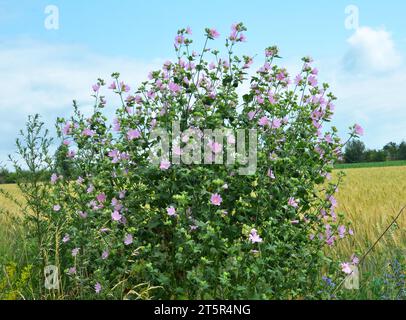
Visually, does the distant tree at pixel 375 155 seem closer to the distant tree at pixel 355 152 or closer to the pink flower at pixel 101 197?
the distant tree at pixel 355 152

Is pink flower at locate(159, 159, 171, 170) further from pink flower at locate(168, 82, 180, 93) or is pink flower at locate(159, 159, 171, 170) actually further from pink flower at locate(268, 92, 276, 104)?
pink flower at locate(268, 92, 276, 104)

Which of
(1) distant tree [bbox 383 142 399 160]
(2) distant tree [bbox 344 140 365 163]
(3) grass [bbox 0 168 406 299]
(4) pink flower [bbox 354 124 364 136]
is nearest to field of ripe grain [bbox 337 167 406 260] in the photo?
(3) grass [bbox 0 168 406 299]

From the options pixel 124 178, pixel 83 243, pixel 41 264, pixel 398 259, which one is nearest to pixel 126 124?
pixel 124 178

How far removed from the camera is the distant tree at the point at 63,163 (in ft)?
18.1

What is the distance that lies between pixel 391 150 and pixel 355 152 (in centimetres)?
635

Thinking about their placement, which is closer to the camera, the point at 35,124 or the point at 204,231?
the point at 204,231

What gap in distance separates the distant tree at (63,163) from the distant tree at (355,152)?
59546 mm

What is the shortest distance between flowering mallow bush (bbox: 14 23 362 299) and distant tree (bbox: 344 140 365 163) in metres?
59.8

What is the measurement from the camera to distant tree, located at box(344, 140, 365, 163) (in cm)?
6404

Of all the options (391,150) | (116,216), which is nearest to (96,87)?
(116,216)

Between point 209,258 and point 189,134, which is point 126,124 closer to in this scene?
point 189,134

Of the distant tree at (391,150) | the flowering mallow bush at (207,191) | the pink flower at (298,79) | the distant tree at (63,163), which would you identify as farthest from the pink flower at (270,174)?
the distant tree at (391,150)

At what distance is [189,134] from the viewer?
417cm
